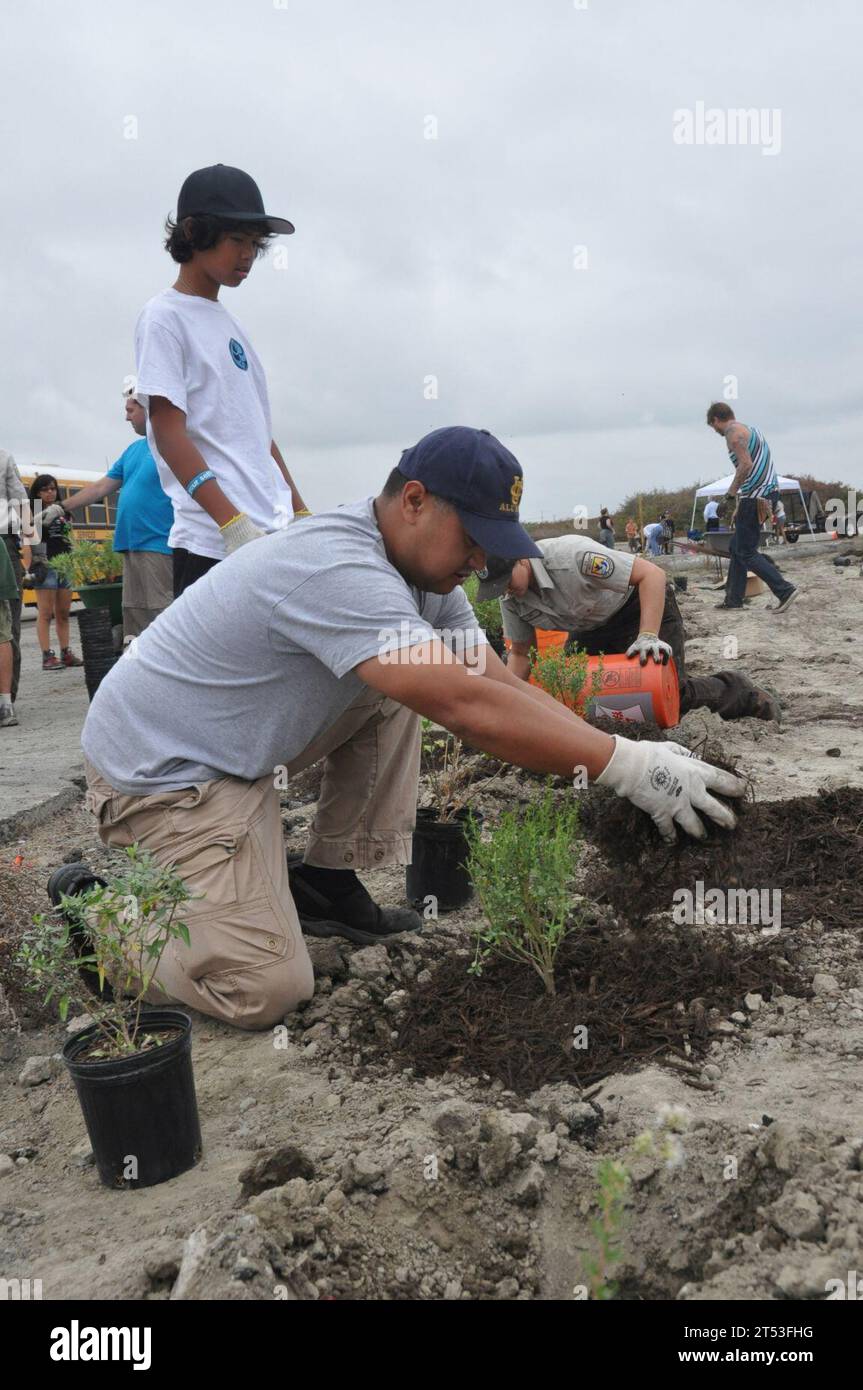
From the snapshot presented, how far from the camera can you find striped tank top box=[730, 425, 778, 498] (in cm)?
974

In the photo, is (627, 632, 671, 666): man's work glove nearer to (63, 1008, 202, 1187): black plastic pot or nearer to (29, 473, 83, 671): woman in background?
(63, 1008, 202, 1187): black plastic pot

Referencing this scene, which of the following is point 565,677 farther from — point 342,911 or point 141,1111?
point 141,1111

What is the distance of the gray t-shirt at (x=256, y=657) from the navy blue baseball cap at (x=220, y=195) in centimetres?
121

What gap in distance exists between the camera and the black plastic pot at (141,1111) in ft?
6.89

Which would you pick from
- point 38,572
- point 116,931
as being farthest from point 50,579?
point 116,931

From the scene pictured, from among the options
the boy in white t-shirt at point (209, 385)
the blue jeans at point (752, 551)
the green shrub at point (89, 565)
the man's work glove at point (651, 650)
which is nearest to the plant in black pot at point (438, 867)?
the boy in white t-shirt at point (209, 385)

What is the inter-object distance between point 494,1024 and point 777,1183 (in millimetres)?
860

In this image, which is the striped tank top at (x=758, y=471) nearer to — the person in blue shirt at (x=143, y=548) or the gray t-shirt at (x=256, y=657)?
the person in blue shirt at (x=143, y=548)

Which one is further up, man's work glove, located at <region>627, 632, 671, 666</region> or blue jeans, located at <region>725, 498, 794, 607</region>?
blue jeans, located at <region>725, 498, 794, 607</region>

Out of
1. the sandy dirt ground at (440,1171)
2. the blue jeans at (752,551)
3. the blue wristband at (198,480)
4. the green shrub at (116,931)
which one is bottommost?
the sandy dirt ground at (440,1171)

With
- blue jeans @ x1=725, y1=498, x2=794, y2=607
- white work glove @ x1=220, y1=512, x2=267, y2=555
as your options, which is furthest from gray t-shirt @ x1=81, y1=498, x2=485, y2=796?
blue jeans @ x1=725, y1=498, x2=794, y2=607

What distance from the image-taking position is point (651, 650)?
4.95 metres

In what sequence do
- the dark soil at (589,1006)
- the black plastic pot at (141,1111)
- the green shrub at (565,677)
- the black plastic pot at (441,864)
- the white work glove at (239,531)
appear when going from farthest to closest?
the green shrub at (565,677) < the black plastic pot at (441,864) < the white work glove at (239,531) < the dark soil at (589,1006) < the black plastic pot at (141,1111)

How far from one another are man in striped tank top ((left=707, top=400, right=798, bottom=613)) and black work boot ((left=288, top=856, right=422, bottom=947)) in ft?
23.6
